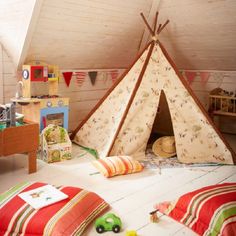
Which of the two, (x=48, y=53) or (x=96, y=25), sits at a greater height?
(x=96, y=25)

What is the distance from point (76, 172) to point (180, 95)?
134cm

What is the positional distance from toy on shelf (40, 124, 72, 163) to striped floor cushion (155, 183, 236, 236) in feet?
4.32

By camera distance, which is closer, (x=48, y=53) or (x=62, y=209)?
(x=62, y=209)

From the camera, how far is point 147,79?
11.2 ft

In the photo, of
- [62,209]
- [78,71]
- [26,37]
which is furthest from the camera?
[78,71]

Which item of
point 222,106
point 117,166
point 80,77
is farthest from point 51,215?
point 222,106

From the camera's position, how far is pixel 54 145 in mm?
3221

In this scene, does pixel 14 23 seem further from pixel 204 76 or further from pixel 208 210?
pixel 204 76

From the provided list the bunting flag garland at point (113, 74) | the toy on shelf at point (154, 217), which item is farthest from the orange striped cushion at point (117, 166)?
the bunting flag garland at point (113, 74)

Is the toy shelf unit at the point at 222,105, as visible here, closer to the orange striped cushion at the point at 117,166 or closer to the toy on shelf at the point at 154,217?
the orange striped cushion at the point at 117,166

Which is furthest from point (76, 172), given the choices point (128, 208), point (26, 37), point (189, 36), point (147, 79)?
point (189, 36)

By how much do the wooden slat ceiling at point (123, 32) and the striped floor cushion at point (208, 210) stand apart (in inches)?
85.2

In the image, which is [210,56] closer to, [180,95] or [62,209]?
[180,95]

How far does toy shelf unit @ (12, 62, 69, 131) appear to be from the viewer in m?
3.56
